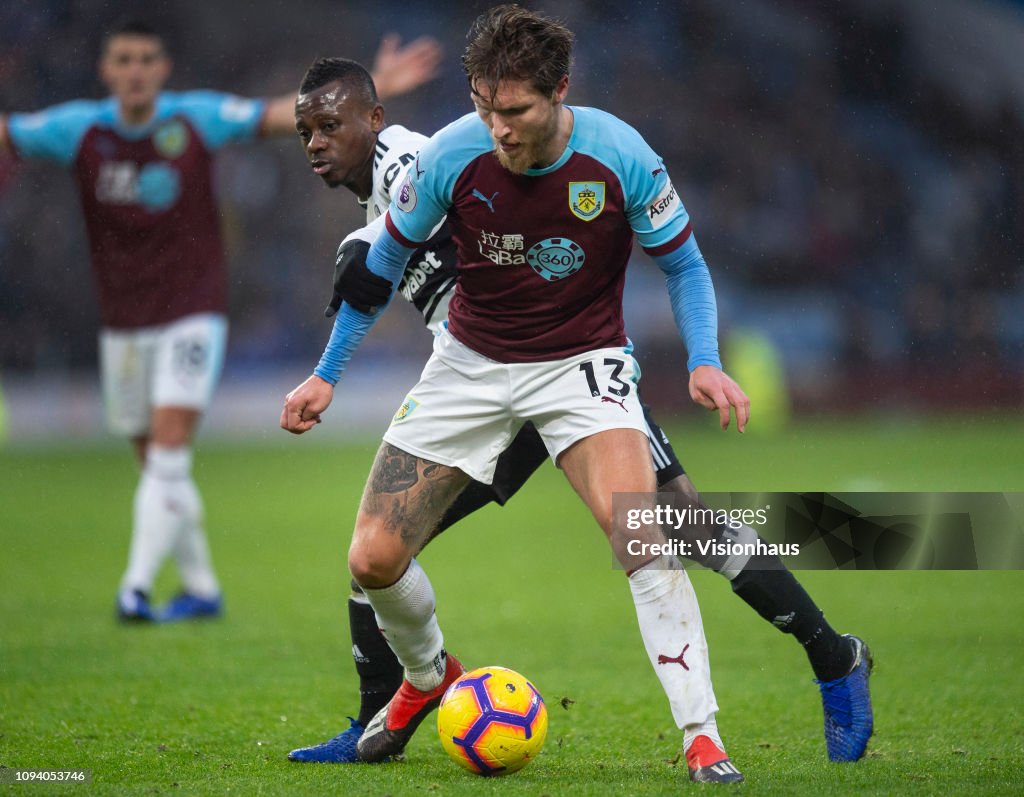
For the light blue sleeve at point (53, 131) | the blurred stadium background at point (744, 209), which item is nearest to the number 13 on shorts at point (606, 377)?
the light blue sleeve at point (53, 131)

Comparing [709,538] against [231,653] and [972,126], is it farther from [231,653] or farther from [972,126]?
[972,126]

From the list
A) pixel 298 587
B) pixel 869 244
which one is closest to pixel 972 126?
pixel 869 244

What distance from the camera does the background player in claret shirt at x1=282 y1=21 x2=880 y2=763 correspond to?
4.20 m

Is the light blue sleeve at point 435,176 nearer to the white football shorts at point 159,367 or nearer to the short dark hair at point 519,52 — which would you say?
the short dark hair at point 519,52

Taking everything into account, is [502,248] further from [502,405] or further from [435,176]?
[502,405]

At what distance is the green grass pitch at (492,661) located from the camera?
4.04 m

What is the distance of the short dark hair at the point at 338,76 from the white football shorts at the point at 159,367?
11.0 ft

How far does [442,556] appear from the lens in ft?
31.9

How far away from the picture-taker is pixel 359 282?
4.18 metres

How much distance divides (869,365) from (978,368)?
1.39 m

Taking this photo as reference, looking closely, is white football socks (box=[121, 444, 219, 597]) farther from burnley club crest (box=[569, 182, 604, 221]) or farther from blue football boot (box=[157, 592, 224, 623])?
burnley club crest (box=[569, 182, 604, 221])

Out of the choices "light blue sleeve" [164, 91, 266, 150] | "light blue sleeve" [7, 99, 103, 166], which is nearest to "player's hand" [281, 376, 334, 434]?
"light blue sleeve" [164, 91, 266, 150]

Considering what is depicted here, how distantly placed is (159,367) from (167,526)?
0.92 meters

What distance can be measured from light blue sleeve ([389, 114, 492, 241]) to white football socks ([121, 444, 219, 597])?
12.5 feet
